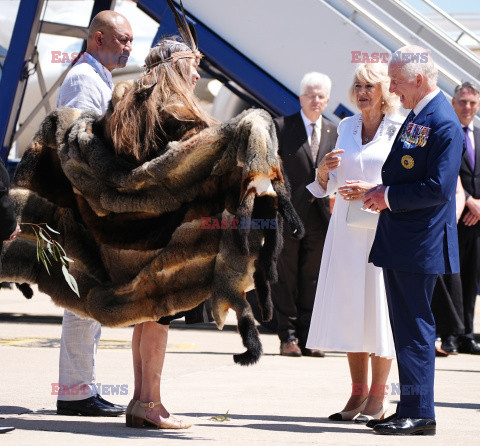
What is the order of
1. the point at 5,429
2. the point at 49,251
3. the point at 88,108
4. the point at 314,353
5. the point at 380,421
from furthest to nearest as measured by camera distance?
the point at 314,353, the point at 88,108, the point at 380,421, the point at 49,251, the point at 5,429

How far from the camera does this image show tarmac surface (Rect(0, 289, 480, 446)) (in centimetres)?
520

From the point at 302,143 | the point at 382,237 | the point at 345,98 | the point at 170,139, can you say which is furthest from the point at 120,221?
the point at 345,98

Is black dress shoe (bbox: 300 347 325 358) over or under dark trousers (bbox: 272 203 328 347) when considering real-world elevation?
under

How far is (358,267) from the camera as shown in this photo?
596 cm

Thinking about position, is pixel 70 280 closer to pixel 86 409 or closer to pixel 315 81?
pixel 86 409

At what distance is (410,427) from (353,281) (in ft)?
3.20

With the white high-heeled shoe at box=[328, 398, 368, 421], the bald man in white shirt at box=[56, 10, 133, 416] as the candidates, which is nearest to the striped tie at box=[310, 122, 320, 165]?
the bald man in white shirt at box=[56, 10, 133, 416]

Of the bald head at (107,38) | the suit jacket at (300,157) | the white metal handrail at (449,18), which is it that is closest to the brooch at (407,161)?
the bald head at (107,38)

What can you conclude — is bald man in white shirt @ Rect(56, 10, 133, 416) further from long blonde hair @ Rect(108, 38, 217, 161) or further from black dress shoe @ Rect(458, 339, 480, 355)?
black dress shoe @ Rect(458, 339, 480, 355)

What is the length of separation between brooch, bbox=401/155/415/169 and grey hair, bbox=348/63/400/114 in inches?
30.0

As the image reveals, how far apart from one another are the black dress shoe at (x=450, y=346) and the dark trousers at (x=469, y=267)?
0.86 feet

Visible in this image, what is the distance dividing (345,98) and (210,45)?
54.0 inches

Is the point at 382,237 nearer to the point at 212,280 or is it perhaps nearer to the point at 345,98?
the point at 212,280

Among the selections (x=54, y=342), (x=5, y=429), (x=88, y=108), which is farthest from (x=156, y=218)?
(x=54, y=342)
